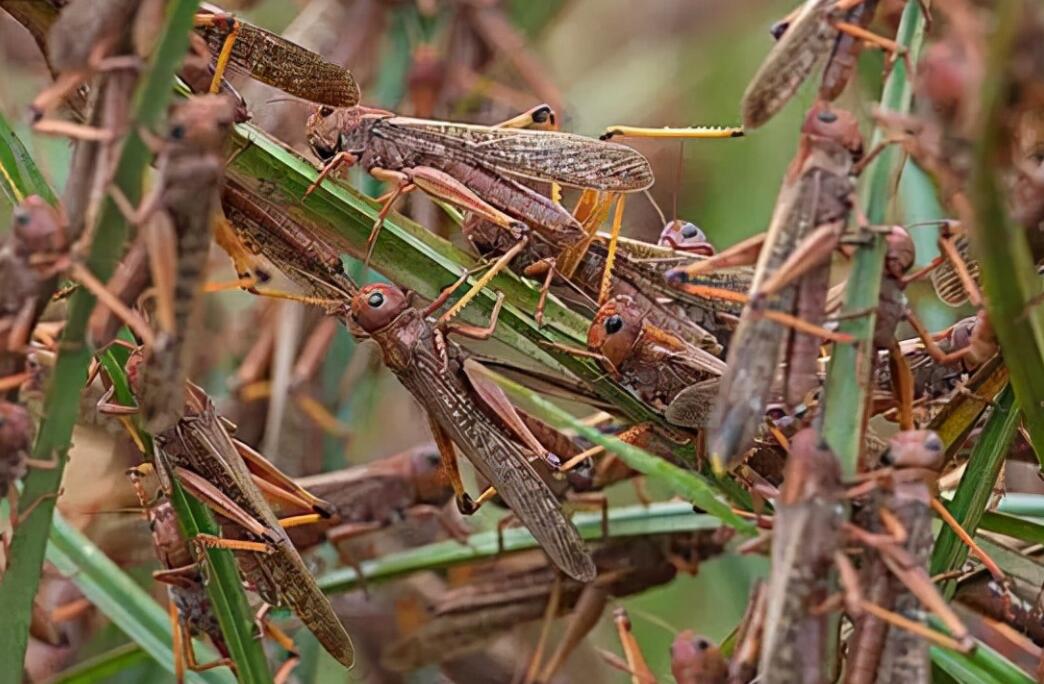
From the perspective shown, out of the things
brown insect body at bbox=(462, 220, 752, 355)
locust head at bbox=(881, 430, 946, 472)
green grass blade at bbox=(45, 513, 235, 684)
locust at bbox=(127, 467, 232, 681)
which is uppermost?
brown insect body at bbox=(462, 220, 752, 355)

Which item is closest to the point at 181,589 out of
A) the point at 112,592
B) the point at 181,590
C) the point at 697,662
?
the point at 181,590

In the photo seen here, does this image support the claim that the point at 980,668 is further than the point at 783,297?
Yes

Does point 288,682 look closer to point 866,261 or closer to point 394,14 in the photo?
point 866,261

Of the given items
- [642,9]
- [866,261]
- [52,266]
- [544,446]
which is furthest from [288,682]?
[642,9]

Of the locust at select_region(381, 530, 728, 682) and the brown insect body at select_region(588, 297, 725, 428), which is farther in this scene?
the locust at select_region(381, 530, 728, 682)

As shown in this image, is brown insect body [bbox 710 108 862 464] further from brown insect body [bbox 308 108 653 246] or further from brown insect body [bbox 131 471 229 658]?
brown insect body [bbox 131 471 229 658]

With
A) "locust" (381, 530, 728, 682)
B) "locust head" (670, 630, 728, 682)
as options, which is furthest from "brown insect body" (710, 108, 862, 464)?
"locust" (381, 530, 728, 682)

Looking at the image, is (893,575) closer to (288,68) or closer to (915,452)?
(915,452)

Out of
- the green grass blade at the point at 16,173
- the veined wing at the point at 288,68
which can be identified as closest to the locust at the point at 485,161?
the veined wing at the point at 288,68
